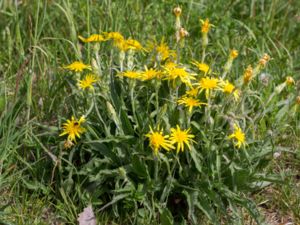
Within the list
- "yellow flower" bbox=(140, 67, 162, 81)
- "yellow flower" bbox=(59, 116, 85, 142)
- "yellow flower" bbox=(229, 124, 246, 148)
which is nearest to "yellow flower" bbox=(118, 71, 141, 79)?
"yellow flower" bbox=(140, 67, 162, 81)

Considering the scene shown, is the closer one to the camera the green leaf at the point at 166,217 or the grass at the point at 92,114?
the green leaf at the point at 166,217

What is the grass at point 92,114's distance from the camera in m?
2.27

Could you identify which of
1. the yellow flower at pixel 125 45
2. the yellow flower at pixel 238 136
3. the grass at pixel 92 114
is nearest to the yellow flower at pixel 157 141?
the grass at pixel 92 114

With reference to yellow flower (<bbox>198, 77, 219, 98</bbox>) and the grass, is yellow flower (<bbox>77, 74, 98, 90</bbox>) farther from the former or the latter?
yellow flower (<bbox>198, 77, 219, 98</bbox>)

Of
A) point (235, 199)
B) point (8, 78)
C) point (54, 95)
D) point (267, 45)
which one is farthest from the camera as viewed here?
point (267, 45)

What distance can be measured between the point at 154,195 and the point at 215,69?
0.79 m

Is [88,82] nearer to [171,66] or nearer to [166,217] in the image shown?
[171,66]

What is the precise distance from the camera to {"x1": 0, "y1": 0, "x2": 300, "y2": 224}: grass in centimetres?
227

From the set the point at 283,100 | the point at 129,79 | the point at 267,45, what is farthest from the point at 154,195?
the point at 267,45

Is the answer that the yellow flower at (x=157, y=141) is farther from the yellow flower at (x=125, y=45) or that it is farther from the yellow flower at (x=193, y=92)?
the yellow flower at (x=125, y=45)

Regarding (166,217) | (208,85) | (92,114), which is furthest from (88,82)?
(166,217)

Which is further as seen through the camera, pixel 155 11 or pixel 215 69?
pixel 155 11

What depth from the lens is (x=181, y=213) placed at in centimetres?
232

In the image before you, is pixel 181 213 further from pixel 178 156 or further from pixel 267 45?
pixel 267 45
